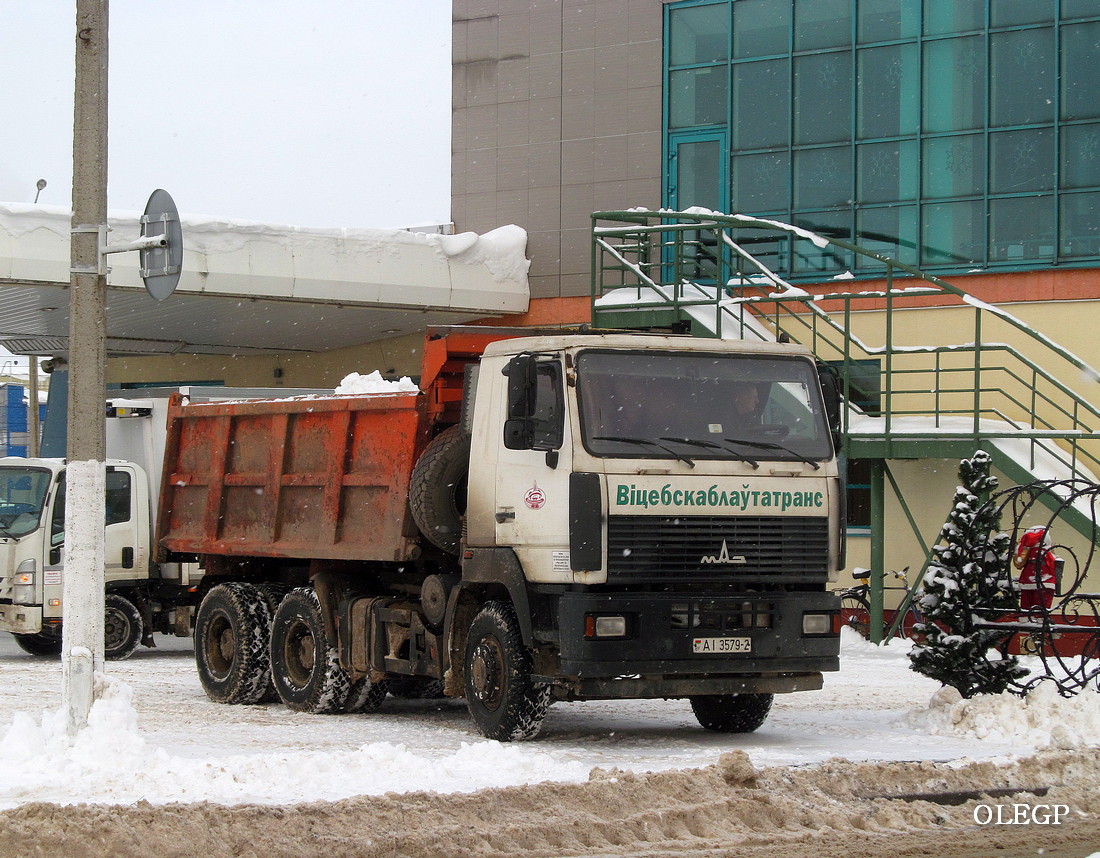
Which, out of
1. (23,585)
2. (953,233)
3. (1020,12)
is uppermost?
(1020,12)

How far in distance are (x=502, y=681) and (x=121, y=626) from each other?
29.7 feet

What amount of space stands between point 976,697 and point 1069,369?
9866 millimetres

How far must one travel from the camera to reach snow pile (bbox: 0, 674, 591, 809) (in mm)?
8422

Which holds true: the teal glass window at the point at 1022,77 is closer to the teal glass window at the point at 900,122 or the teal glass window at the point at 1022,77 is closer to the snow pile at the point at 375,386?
the teal glass window at the point at 900,122

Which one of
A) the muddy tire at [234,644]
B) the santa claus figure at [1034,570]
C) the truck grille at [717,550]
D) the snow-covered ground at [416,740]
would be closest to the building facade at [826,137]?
the santa claus figure at [1034,570]

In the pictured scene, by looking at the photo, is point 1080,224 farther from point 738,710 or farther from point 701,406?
point 701,406

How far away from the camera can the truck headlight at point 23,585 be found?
58.6 feet

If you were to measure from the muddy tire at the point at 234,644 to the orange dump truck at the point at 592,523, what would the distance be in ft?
4.83

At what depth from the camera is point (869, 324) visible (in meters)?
21.9

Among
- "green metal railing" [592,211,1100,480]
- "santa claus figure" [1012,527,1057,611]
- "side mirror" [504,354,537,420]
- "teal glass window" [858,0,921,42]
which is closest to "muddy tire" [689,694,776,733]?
"side mirror" [504,354,537,420]

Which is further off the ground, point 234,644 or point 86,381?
point 86,381

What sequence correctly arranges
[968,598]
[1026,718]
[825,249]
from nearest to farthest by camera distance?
1. [1026,718]
2. [968,598]
3. [825,249]

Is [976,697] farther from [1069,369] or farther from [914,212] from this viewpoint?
[914,212]

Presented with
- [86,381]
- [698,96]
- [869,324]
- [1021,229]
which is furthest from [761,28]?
[86,381]
